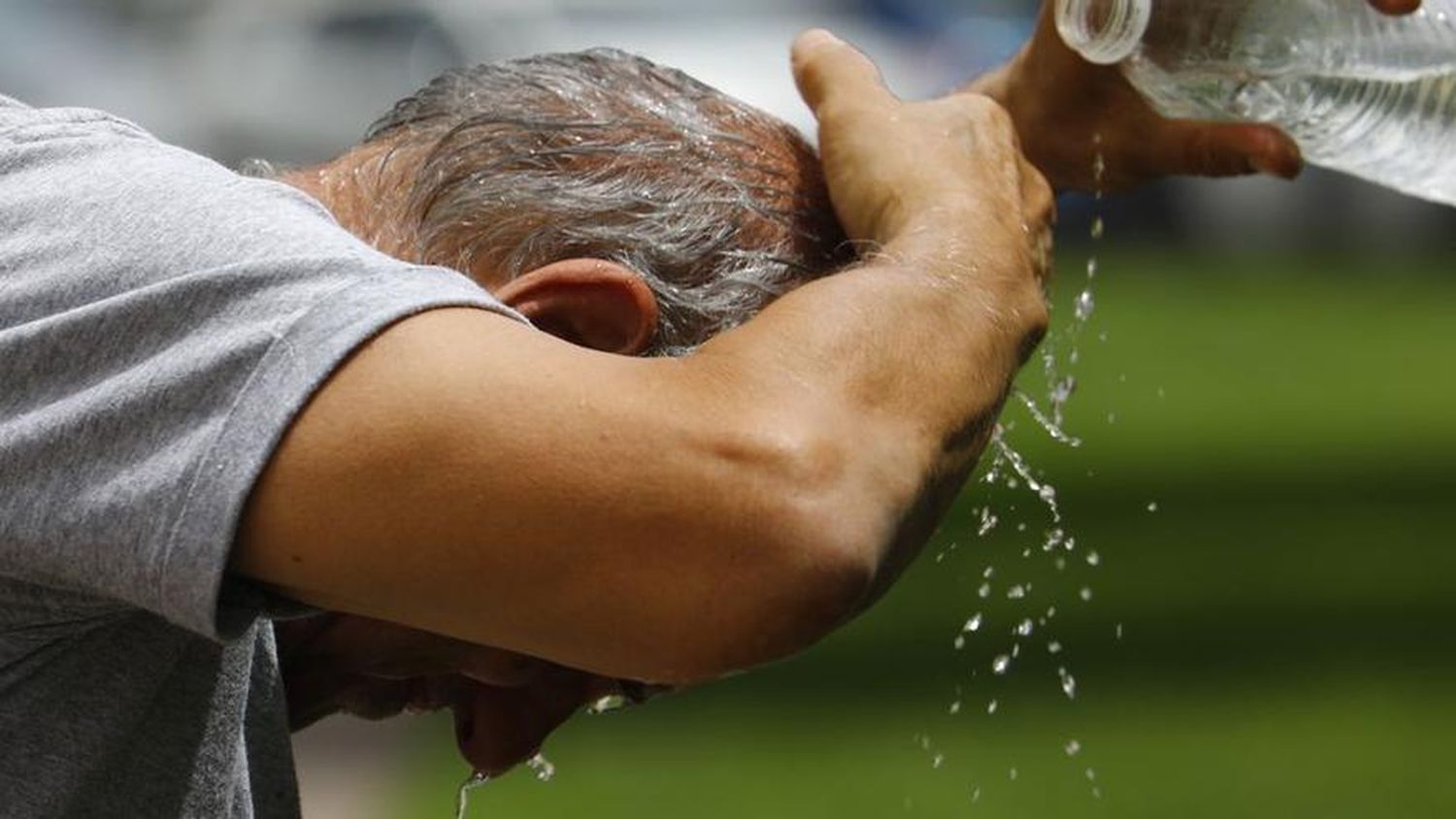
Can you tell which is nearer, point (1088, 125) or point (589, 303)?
point (589, 303)

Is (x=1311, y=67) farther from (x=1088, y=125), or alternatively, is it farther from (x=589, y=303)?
(x=589, y=303)

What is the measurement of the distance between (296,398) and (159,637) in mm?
382

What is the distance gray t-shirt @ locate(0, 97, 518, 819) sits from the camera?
2.02 meters

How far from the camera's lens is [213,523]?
2.01 metres

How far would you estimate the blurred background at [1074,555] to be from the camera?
283 inches

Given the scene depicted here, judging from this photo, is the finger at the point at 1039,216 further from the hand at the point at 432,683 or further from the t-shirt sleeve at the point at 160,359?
the t-shirt sleeve at the point at 160,359

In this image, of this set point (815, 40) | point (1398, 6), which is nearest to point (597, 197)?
point (815, 40)

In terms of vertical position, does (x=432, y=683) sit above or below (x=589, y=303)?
below

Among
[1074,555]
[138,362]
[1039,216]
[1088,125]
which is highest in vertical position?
[138,362]

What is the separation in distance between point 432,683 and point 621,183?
60 cm

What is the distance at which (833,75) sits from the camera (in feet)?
9.44

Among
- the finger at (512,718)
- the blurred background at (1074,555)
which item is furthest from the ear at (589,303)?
the blurred background at (1074,555)

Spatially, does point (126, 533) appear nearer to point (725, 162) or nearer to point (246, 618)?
point (246, 618)

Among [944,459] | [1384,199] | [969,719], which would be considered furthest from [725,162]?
[1384,199]
